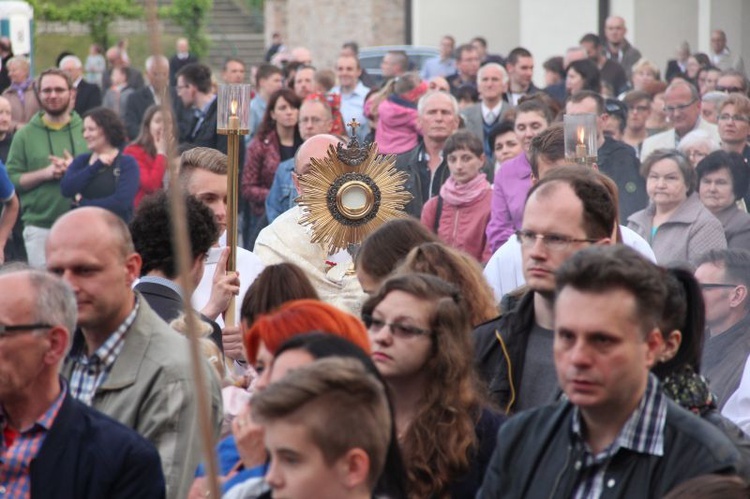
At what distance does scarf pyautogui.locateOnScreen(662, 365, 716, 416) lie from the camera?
3.70 meters

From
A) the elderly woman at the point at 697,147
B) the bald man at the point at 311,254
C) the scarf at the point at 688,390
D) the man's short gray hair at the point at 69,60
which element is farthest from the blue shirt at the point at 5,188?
the man's short gray hair at the point at 69,60

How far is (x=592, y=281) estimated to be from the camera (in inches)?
137

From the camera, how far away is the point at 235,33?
39.0m

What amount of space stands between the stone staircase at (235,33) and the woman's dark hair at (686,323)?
3298 cm

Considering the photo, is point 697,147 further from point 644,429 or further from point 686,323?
point 644,429

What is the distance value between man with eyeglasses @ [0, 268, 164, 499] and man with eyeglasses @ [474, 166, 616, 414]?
1.18 metres

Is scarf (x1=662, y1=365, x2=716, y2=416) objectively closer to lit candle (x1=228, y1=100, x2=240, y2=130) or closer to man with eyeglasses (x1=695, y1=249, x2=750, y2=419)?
man with eyeglasses (x1=695, y1=249, x2=750, y2=419)

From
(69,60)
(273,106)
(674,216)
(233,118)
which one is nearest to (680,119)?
(273,106)

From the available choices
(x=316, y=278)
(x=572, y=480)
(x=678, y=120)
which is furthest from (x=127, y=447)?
(x=678, y=120)

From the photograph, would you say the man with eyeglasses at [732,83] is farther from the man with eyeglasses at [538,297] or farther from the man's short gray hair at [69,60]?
the man with eyeglasses at [538,297]

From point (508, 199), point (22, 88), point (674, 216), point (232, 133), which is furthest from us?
point (22, 88)

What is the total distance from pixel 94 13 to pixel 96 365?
29.4 metres

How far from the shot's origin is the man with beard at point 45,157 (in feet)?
38.2

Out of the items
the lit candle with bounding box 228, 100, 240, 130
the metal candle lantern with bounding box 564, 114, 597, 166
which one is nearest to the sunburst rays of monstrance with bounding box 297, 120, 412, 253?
the lit candle with bounding box 228, 100, 240, 130
